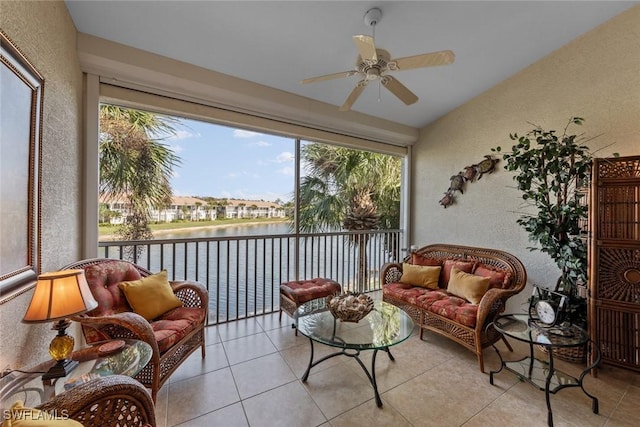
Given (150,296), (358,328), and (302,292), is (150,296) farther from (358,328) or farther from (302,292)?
(358,328)

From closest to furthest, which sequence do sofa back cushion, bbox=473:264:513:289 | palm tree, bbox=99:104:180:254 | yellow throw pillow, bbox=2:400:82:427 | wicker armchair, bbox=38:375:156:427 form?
1. yellow throw pillow, bbox=2:400:82:427
2. wicker armchair, bbox=38:375:156:427
3. sofa back cushion, bbox=473:264:513:289
4. palm tree, bbox=99:104:180:254

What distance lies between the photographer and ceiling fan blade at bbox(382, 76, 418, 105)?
215 centimetres

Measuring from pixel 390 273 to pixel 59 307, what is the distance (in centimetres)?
309

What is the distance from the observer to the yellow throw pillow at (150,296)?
2.11 meters

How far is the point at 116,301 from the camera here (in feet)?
6.84

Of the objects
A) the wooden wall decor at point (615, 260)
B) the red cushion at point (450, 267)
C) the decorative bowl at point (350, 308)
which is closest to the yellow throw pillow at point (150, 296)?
the decorative bowl at point (350, 308)

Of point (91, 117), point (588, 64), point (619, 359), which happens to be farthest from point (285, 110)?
point (619, 359)

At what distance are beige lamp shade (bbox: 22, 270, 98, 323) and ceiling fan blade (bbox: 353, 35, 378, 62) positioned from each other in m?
2.19

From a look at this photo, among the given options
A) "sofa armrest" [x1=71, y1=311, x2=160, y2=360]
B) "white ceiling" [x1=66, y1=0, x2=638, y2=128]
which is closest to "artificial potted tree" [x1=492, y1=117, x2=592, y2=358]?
"white ceiling" [x1=66, y1=0, x2=638, y2=128]

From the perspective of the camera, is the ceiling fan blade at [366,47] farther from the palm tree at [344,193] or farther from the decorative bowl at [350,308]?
the palm tree at [344,193]

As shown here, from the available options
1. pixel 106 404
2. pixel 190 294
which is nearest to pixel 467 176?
pixel 190 294

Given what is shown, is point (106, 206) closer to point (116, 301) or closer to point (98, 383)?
point (116, 301)

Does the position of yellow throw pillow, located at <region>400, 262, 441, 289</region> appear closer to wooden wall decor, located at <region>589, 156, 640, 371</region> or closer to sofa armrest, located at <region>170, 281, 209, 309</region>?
wooden wall decor, located at <region>589, 156, 640, 371</region>

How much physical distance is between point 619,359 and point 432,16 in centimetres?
329
